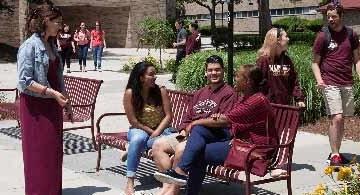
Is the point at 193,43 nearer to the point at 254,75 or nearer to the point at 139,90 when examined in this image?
the point at 139,90

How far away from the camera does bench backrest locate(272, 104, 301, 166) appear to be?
18.2 ft

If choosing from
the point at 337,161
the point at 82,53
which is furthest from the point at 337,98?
the point at 82,53

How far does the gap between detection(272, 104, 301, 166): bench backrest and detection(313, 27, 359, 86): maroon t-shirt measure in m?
1.65

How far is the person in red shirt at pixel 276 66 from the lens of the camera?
22.3 ft

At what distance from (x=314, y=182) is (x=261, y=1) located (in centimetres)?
3175

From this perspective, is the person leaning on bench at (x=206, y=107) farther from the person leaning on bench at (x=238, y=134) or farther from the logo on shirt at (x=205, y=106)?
the person leaning on bench at (x=238, y=134)

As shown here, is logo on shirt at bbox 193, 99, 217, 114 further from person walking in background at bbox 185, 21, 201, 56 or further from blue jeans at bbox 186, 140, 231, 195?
person walking in background at bbox 185, 21, 201, 56

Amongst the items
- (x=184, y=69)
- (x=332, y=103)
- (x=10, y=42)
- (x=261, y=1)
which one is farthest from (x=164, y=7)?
(x=332, y=103)

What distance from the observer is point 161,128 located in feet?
20.2

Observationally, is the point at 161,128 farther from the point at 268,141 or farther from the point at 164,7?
the point at 164,7

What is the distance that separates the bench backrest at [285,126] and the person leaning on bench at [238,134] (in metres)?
0.18

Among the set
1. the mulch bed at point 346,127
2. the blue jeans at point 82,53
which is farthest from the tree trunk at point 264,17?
the mulch bed at point 346,127

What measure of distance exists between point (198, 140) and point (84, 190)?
1456 millimetres

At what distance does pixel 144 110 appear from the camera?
6.24m
